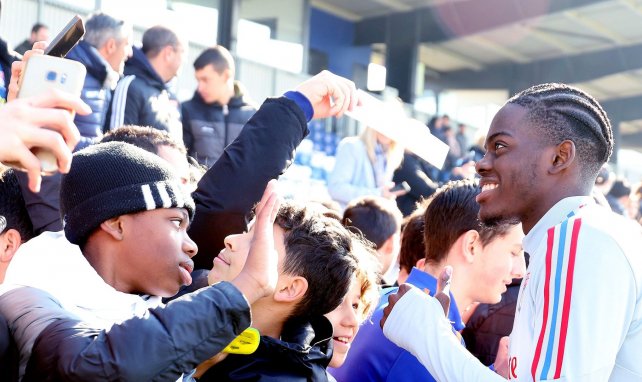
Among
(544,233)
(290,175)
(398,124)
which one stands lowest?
(290,175)

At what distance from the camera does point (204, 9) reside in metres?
15.8

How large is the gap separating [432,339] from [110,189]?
98 centimetres

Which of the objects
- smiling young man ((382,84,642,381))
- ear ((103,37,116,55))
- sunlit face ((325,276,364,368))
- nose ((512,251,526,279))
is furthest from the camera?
ear ((103,37,116,55))

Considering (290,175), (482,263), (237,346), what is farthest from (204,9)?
(237,346)

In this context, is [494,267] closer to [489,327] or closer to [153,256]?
[489,327]

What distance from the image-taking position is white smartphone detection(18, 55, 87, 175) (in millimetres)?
1584

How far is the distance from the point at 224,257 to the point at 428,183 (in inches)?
193

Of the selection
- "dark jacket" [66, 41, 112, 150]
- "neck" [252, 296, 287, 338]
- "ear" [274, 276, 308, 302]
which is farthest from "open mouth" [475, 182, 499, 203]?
"dark jacket" [66, 41, 112, 150]

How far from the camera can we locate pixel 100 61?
192 inches

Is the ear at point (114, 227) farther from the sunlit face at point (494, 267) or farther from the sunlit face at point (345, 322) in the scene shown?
the sunlit face at point (494, 267)

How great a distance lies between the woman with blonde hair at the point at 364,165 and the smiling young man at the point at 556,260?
154 inches

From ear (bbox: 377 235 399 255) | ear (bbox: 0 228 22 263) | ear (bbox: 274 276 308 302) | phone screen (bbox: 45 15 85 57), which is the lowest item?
ear (bbox: 377 235 399 255)

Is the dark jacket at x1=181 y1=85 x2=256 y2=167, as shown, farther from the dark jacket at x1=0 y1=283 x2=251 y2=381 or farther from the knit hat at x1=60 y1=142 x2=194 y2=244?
the dark jacket at x1=0 y1=283 x2=251 y2=381

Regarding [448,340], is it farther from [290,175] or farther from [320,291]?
[290,175]
